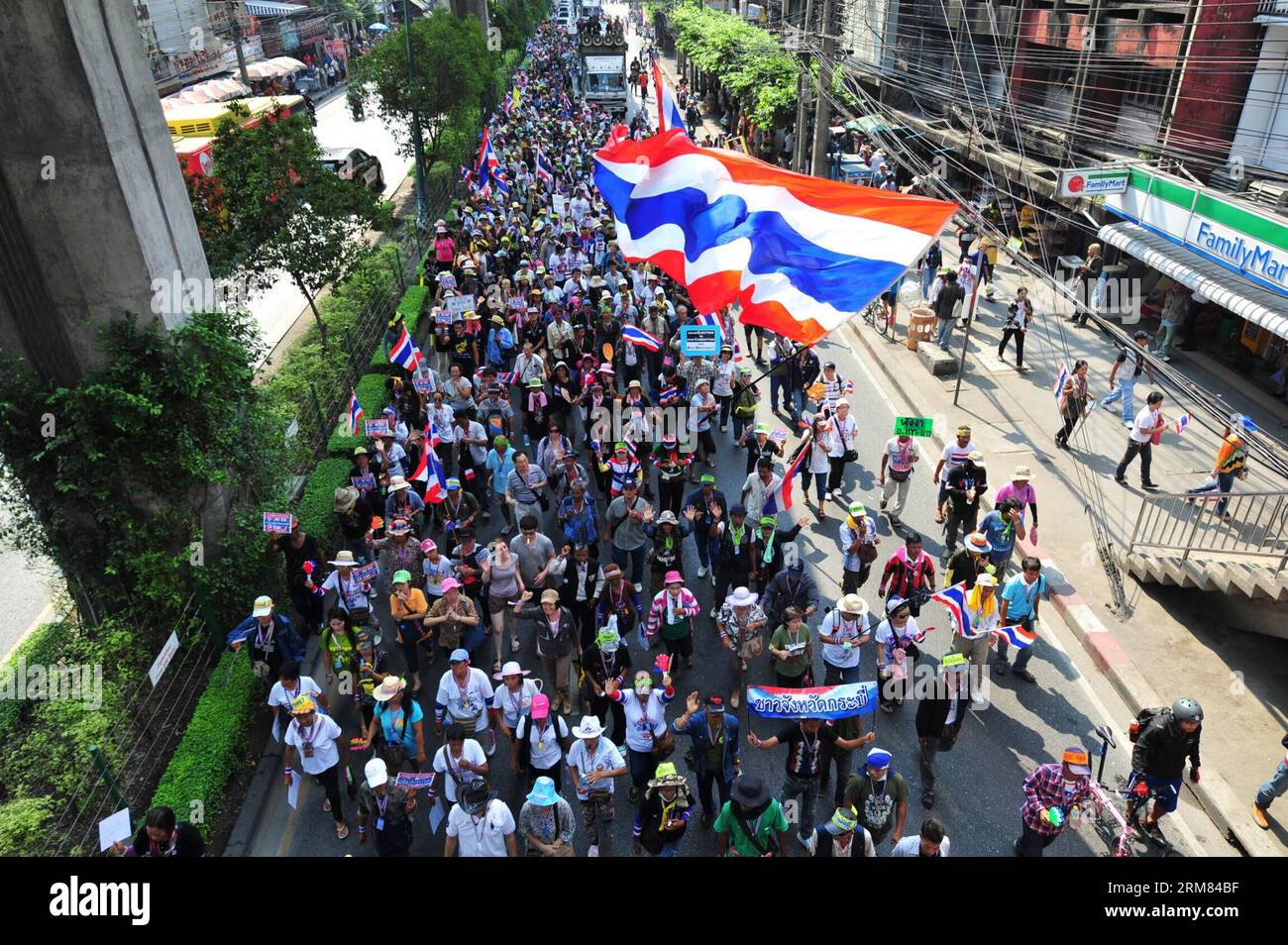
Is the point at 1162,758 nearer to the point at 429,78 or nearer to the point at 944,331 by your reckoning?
the point at 944,331

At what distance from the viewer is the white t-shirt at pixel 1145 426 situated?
521 inches

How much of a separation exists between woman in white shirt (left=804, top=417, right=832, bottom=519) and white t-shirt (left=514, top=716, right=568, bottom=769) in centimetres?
618

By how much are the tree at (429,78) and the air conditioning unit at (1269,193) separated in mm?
22913

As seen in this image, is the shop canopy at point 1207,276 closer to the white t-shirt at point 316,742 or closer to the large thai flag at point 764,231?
the large thai flag at point 764,231

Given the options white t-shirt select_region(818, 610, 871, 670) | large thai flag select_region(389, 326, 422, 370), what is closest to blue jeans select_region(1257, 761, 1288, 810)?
white t-shirt select_region(818, 610, 871, 670)

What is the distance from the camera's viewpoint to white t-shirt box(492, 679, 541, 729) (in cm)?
792

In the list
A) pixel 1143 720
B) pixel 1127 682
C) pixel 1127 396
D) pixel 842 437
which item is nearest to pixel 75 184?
pixel 842 437

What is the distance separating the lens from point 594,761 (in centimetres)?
722

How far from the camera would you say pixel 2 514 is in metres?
13.5

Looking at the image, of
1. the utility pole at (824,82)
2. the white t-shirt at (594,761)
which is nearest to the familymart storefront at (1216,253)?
the utility pole at (824,82)

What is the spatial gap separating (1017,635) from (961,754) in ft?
4.84

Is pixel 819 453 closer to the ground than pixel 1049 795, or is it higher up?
closer to the ground

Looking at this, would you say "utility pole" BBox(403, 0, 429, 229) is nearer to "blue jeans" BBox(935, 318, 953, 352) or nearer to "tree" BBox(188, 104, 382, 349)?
"tree" BBox(188, 104, 382, 349)

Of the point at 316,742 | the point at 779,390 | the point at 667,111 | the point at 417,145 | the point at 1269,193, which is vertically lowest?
the point at 779,390
